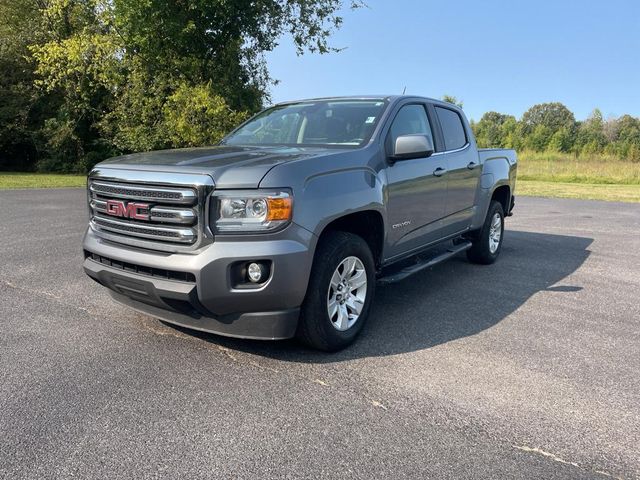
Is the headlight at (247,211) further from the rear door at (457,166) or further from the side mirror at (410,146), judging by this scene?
the rear door at (457,166)

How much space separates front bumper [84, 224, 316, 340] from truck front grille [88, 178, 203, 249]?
11 centimetres

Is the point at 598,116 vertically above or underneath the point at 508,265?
above

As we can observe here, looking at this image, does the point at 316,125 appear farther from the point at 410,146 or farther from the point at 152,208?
the point at 152,208

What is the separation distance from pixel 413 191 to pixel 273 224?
1836 mm

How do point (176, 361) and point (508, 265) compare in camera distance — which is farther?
point (508, 265)

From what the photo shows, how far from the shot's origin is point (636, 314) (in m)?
4.79

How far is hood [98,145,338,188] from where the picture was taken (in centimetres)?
319

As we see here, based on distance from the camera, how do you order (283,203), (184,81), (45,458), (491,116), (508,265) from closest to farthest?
(45,458), (283,203), (508,265), (184,81), (491,116)

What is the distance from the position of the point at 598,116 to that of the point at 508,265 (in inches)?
3702

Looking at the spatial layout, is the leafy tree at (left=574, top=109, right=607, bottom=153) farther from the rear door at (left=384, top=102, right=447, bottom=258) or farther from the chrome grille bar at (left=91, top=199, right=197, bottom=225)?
the chrome grille bar at (left=91, top=199, right=197, bottom=225)

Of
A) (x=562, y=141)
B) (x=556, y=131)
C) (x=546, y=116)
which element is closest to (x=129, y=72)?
(x=562, y=141)

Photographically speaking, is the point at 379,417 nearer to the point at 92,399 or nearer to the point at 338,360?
the point at 338,360

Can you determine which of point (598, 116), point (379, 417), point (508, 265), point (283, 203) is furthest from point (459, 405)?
point (598, 116)

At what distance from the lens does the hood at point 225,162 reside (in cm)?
319
